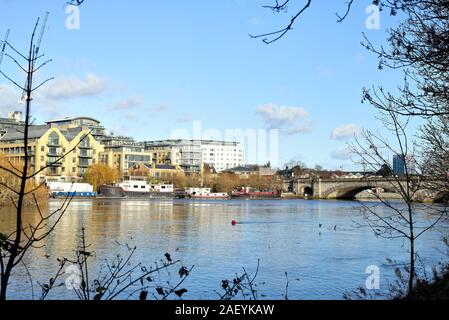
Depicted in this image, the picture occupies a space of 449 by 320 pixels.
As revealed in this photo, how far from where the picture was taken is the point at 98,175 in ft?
352

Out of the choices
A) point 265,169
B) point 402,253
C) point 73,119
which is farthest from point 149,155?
point 402,253

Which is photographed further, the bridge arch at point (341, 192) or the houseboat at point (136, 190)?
the houseboat at point (136, 190)

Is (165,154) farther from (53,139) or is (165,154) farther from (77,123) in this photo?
(53,139)

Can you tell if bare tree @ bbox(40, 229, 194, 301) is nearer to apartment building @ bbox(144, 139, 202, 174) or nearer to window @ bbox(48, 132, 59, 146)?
window @ bbox(48, 132, 59, 146)

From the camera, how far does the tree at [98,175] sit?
10725cm

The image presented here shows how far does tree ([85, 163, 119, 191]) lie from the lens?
107 m

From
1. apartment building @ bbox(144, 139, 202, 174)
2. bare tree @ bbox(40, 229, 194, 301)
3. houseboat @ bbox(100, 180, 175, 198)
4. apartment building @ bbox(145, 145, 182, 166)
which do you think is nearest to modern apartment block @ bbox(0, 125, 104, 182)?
houseboat @ bbox(100, 180, 175, 198)

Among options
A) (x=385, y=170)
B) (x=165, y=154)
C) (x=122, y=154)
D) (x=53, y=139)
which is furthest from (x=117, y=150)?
(x=385, y=170)

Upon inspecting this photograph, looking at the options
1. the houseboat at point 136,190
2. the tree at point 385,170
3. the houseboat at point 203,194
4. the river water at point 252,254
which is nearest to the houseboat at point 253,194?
the houseboat at point 203,194

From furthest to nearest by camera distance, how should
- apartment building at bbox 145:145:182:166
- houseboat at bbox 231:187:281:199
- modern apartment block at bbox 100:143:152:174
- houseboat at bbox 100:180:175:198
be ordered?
apartment building at bbox 145:145:182:166 → houseboat at bbox 231:187:281:199 → modern apartment block at bbox 100:143:152:174 → houseboat at bbox 100:180:175:198

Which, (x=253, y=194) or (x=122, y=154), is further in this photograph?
(x=253, y=194)

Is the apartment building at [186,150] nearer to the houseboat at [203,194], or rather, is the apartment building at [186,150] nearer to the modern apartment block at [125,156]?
the modern apartment block at [125,156]

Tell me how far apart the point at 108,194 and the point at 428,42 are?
104865mm

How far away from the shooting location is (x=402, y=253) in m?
24.6
